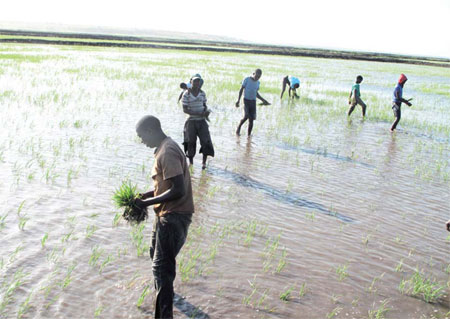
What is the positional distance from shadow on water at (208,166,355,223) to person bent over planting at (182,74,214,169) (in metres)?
0.47

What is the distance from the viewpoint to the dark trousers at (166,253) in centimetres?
348

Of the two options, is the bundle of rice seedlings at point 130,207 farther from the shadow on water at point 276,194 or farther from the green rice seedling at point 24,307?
the shadow on water at point 276,194

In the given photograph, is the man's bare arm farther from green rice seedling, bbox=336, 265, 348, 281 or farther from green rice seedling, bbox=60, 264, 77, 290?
green rice seedling, bbox=336, 265, 348, 281

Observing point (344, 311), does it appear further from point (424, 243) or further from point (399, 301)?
point (424, 243)

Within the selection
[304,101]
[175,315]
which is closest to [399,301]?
[175,315]

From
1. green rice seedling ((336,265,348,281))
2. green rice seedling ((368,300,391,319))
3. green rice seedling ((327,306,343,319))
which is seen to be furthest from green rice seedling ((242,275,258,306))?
green rice seedling ((368,300,391,319))

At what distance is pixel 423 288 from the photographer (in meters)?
4.55

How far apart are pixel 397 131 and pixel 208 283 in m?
11.1

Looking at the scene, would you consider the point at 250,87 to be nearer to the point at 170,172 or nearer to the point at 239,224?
the point at 239,224

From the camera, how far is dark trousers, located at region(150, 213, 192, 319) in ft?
11.4

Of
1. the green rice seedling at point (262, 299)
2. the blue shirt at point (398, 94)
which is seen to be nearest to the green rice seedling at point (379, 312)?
the green rice seedling at point (262, 299)

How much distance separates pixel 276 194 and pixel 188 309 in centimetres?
356

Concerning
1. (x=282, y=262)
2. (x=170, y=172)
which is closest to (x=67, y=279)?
(x=170, y=172)

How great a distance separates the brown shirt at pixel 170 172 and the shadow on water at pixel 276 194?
3508 millimetres
